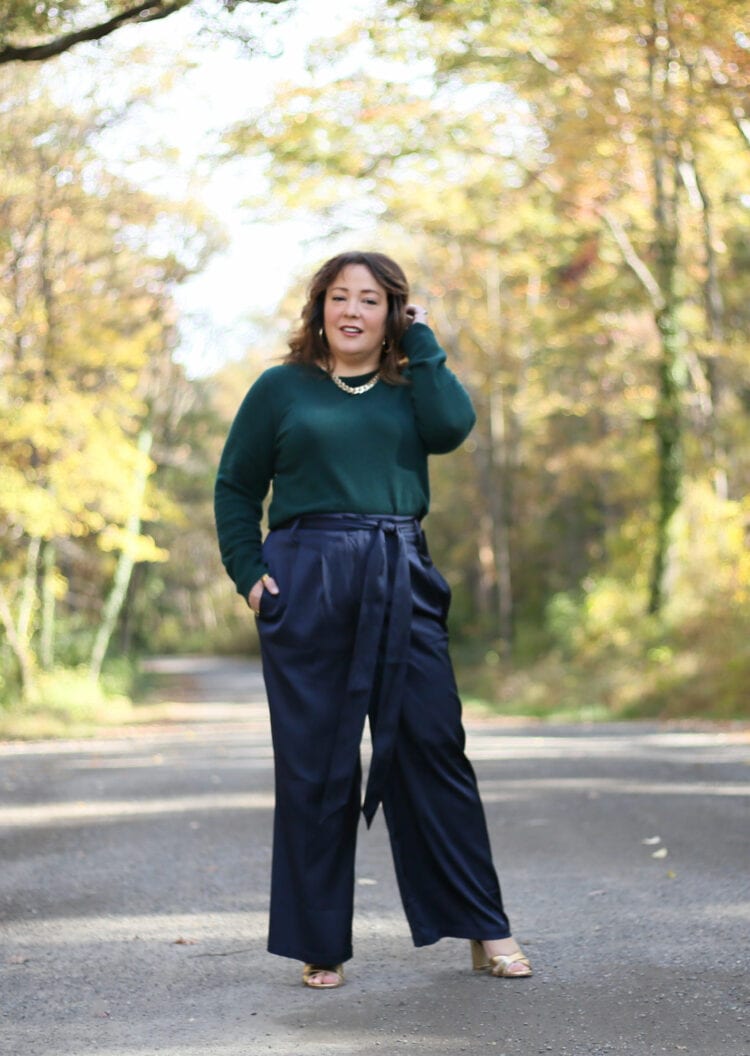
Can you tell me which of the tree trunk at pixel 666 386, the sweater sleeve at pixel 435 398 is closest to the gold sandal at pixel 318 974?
the sweater sleeve at pixel 435 398

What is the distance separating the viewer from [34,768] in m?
13.2

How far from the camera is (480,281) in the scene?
35031 mm

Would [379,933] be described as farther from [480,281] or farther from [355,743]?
[480,281]

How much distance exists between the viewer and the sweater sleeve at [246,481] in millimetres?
4957

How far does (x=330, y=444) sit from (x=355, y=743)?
0.87 meters

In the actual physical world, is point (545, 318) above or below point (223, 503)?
above

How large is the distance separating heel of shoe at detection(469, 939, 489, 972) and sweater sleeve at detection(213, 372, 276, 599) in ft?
4.00

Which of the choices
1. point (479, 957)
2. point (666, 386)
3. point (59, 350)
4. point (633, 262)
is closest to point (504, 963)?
point (479, 957)

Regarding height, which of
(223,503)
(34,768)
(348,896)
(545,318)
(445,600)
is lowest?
(34,768)

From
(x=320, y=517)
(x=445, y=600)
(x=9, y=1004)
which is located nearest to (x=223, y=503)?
(x=320, y=517)

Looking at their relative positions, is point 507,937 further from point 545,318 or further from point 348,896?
point 545,318

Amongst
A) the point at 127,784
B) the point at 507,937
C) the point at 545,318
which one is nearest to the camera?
the point at 507,937

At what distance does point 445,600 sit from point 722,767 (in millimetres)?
6570

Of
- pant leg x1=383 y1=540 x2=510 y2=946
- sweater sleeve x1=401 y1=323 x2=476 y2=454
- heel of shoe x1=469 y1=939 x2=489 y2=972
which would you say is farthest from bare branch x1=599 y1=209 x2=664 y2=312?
heel of shoe x1=469 y1=939 x2=489 y2=972
